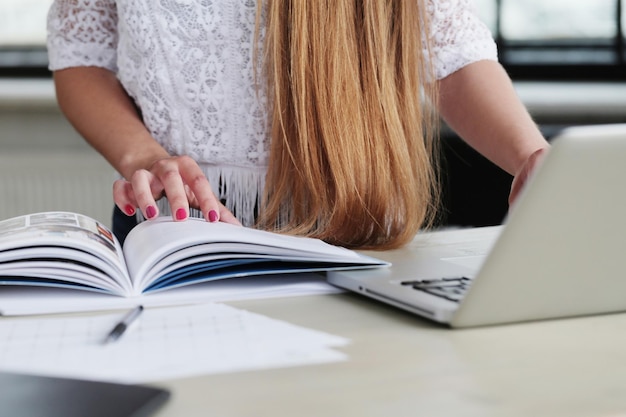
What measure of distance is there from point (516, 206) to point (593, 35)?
8.30ft

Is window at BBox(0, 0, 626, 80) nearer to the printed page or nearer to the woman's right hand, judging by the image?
the woman's right hand

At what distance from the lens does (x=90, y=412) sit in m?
0.39

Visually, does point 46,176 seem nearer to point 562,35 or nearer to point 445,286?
point 562,35

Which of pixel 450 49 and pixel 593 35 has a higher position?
pixel 450 49

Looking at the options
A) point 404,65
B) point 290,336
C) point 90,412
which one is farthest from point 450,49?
point 90,412

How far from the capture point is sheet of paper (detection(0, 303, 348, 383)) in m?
0.49

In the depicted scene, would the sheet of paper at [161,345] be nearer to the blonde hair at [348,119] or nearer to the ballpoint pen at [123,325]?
the ballpoint pen at [123,325]

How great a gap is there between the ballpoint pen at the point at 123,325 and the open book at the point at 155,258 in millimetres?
71

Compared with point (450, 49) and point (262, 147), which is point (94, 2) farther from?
point (450, 49)

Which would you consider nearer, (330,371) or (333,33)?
(330,371)

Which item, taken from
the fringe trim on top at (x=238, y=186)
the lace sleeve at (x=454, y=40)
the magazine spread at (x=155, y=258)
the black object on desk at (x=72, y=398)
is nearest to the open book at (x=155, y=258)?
the magazine spread at (x=155, y=258)

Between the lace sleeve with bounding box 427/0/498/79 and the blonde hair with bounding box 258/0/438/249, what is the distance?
11 cm

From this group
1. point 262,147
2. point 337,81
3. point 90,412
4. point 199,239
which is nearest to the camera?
point 90,412

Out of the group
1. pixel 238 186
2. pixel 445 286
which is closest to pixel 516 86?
pixel 238 186
